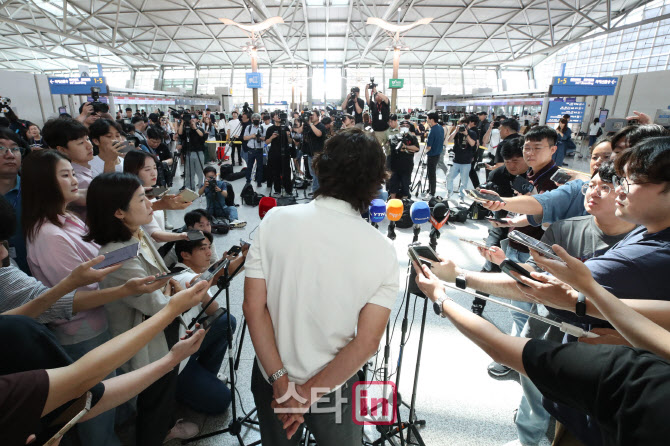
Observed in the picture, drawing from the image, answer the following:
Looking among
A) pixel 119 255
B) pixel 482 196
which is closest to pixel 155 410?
pixel 119 255

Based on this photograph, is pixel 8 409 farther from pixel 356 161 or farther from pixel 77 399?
pixel 356 161

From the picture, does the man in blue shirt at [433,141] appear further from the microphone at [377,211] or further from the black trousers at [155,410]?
the black trousers at [155,410]

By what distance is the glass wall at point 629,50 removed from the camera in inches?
667

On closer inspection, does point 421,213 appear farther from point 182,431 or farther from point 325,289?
point 182,431

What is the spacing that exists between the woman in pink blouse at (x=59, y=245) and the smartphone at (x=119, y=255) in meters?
0.28

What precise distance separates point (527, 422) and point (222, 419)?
66.4 inches

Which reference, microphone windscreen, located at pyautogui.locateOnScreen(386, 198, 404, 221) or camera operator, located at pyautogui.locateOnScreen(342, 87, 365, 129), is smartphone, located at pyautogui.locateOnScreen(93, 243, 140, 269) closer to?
microphone windscreen, located at pyautogui.locateOnScreen(386, 198, 404, 221)

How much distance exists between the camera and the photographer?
6047 mm

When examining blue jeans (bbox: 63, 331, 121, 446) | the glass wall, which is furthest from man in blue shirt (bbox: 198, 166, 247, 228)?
the glass wall

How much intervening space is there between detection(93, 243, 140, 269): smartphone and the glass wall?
25.1m

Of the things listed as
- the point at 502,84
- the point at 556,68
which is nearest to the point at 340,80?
the point at 502,84

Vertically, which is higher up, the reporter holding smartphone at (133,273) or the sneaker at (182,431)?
the reporter holding smartphone at (133,273)

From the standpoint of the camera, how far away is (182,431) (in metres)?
1.74

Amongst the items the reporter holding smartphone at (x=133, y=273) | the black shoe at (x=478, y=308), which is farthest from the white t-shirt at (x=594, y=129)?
the reporter holding smartphone at (x=133, y=273)
